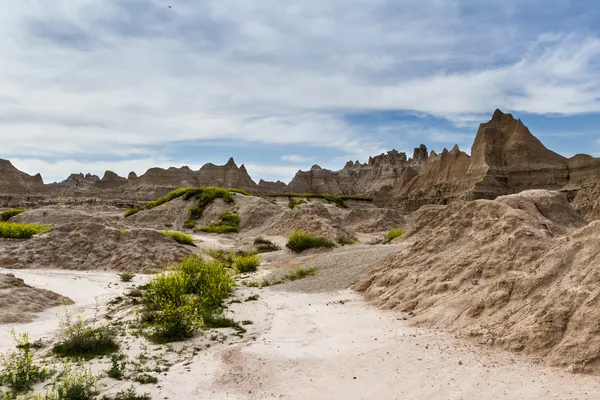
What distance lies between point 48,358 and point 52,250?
12956 millimetres

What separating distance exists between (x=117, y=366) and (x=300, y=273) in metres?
10.1

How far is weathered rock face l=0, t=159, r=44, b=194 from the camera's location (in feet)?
313

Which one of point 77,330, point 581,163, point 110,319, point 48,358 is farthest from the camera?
point 581,163

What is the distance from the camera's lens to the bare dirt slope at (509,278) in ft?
24.7

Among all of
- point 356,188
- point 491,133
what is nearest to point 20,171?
point 356,188

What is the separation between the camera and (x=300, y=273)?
55.2ft

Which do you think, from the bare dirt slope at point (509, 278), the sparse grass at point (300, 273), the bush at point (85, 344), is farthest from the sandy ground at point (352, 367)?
the sparse grass at point (300, 273)

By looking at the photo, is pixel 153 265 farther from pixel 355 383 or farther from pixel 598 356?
pixel 598 356

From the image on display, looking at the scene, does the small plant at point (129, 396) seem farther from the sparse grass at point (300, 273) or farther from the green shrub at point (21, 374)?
the sparse grass at point (300, 273)

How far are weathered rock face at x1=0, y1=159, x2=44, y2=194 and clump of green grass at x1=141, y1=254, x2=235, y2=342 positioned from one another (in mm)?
98733

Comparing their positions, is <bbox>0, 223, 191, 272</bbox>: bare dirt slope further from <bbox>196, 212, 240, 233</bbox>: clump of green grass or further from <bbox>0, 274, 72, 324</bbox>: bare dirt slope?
<bbox>196, 212, 240, 233</bbox>: clump of green grass

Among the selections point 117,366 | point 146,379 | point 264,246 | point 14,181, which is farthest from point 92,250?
point 14,181

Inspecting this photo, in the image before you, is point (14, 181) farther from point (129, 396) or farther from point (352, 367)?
point (352, 367)

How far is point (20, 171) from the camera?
345 ft
